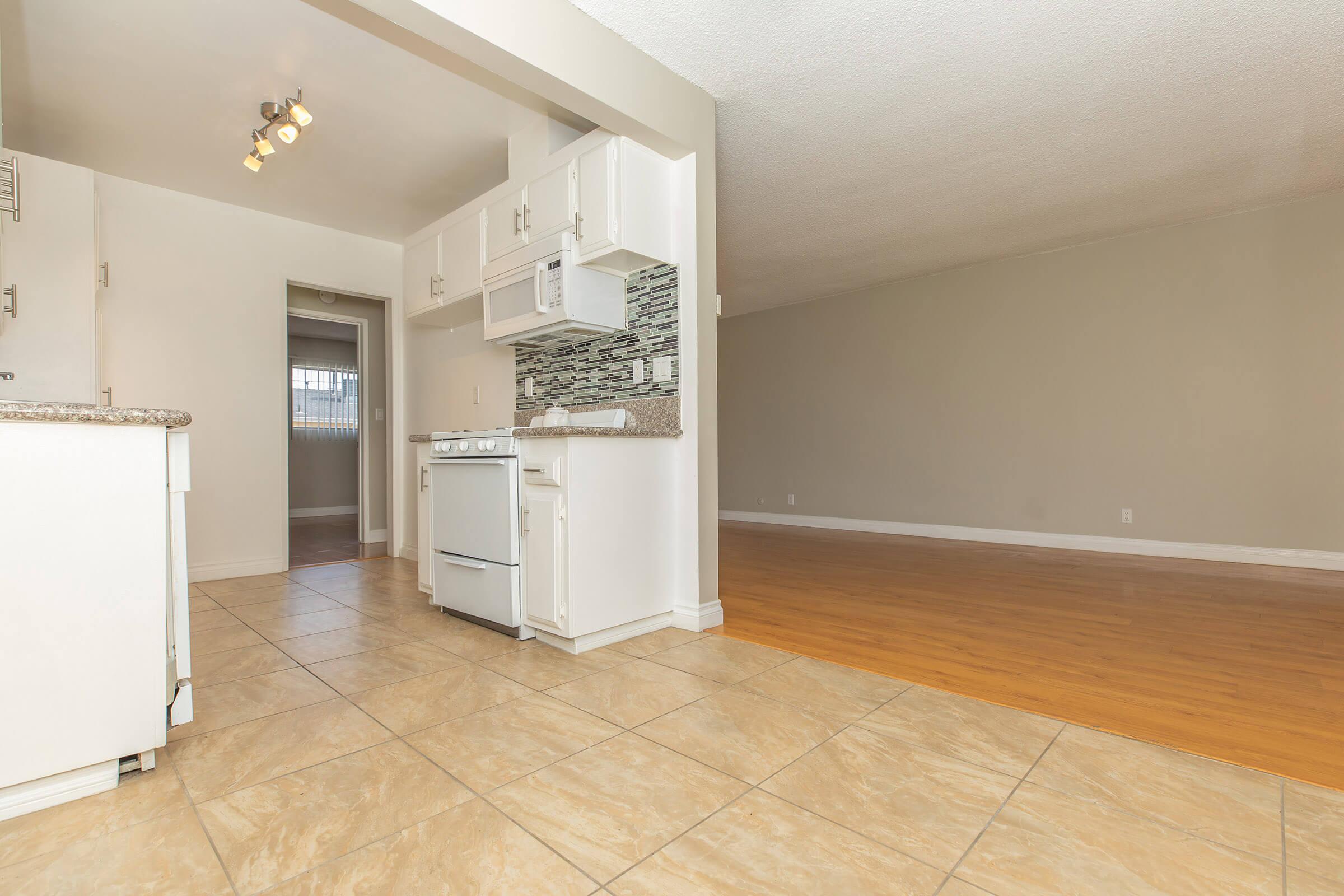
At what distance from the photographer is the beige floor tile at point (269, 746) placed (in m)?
1.51

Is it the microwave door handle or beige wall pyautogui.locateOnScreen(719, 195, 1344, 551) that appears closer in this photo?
the microwave door handle

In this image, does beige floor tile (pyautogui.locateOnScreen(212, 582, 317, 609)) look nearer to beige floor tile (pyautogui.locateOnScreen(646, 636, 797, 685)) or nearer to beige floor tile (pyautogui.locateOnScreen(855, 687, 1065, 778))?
beige floor tile (pyautogui.locateOnScreen(646, 636, 797, 685))

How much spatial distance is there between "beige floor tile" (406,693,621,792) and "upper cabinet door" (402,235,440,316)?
2.84 m

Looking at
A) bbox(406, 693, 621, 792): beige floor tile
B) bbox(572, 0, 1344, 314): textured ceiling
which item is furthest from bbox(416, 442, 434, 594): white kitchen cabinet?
bbox(572, 0, 1344, 314): textured ceiling

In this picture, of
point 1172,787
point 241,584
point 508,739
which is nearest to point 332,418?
point 241,584

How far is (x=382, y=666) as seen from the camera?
2318 mm

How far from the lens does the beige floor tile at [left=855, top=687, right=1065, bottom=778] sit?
1.60 metres

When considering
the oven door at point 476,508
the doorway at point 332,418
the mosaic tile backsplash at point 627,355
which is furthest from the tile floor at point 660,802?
the doorway at point 332,418

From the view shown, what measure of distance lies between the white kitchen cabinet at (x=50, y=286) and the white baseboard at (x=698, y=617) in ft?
9.80

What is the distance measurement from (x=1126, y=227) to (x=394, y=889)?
5684 millimetres

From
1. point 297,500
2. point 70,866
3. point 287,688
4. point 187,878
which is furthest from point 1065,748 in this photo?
point 297,500

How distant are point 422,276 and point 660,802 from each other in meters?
3.70

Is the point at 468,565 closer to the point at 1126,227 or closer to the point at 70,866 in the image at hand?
Answer: the point at 70,866

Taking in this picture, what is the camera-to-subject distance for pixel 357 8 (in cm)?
A: 221
